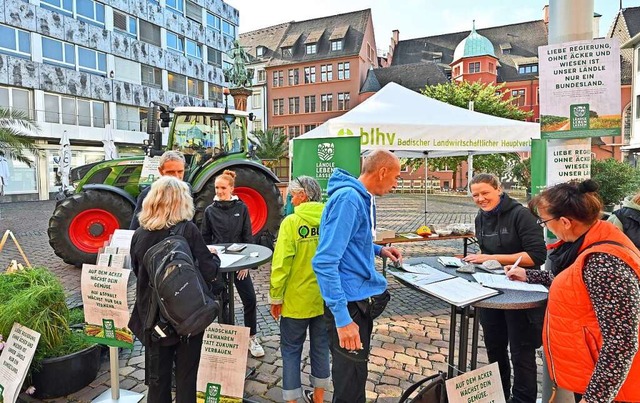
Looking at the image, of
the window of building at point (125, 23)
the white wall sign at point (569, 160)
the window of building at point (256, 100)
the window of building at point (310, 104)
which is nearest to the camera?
the white wall sign at point (569, 160)

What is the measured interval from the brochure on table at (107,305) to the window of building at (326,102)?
137ft

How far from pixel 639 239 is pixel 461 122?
3.73 m

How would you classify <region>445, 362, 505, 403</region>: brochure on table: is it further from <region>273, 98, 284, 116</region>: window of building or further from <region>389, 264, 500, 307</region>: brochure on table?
<region>273, 98, 284, 116</region>: window of building

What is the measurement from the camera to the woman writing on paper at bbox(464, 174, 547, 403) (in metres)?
2.76

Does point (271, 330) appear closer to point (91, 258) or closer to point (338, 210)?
point (338, 210)

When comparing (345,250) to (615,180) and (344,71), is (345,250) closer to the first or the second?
(615,180)

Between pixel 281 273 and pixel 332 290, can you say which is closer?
pixel 332 290

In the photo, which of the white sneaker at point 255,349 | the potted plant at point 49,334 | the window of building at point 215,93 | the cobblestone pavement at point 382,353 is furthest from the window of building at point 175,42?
the white sneaker at point 255,349

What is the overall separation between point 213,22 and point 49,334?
127 feet

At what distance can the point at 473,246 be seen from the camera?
8.88 meters

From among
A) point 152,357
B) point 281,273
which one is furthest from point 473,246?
point 152,357

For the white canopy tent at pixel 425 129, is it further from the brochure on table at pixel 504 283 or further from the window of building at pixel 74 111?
the window of building at pixel 74 111

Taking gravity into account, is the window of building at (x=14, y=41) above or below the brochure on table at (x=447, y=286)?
above

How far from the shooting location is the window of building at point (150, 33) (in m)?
30.5
